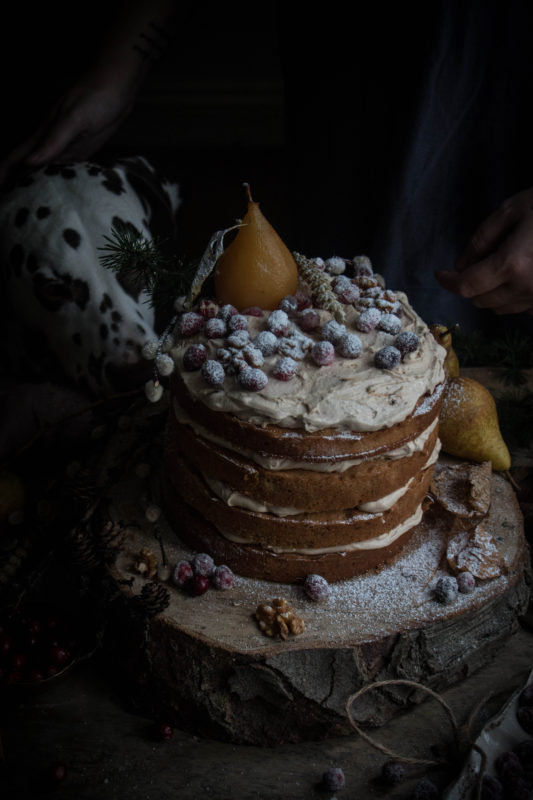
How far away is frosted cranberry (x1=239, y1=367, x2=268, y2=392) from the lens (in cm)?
142

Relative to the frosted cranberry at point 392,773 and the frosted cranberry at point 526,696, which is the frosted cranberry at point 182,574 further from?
the frosted cranberry at point 526,696

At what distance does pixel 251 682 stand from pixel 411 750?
0.43 metres

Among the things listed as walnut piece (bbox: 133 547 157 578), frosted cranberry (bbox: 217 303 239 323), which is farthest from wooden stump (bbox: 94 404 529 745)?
frosted cranberry (bbox: 217 303 239 323)

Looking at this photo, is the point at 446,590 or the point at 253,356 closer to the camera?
the point at 253,356

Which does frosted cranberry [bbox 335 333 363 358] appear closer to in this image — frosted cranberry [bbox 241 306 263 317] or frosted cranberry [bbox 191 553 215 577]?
frosted cranberry [bbox 241 306 263 317]

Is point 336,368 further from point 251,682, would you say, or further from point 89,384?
point 89,384

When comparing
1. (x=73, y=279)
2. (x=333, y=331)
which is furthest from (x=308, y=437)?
(x=73, y=279)

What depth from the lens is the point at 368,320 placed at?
1586 millimetres

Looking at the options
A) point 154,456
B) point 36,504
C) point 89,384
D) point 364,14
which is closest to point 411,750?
point 154,456

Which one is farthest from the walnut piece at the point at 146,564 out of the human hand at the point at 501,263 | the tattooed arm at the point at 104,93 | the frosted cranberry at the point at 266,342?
the tattooed arm at the point at 104,93

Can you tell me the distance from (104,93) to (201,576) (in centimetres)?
178

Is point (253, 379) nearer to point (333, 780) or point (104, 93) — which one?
point (333, 780)

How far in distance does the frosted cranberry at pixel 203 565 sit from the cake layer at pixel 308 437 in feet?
1.09

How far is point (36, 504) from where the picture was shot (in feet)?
6.42
